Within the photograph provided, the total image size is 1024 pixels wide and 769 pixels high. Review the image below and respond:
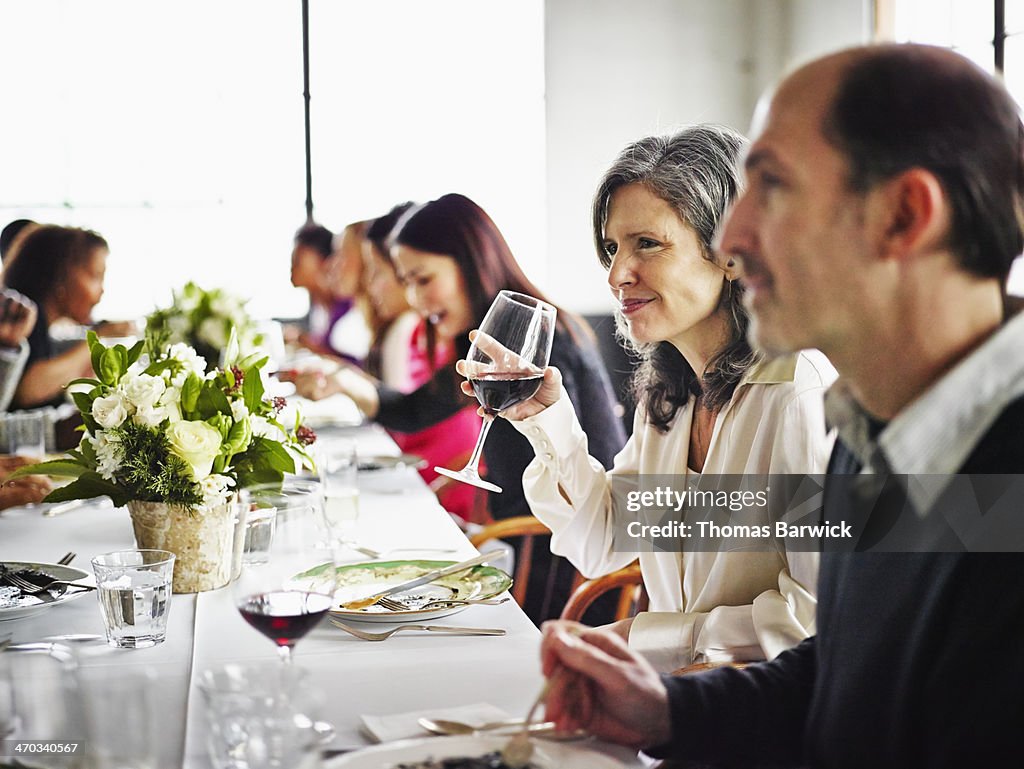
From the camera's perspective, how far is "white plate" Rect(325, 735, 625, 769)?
70 cm

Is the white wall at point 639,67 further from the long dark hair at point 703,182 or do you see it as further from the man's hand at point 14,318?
the man's hand at point 14,318

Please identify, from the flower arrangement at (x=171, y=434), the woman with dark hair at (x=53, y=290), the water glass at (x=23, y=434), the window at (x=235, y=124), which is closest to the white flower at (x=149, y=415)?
the flower arrangement at (x=171, y=434)

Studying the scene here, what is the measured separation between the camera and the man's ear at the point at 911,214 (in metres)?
0.70

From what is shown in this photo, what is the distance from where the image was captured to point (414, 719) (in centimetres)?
82

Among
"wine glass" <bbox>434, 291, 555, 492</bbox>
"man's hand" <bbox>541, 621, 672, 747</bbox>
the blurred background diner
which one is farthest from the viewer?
the blurred background diner

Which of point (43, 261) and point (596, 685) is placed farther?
point (43, 261)

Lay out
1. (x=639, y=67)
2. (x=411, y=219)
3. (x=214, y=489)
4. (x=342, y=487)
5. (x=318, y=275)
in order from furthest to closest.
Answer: (x=318, y=275) → (x=639, y=67) → (x=411, y=219) → (x=342, y=487) → (x=214, y=489)

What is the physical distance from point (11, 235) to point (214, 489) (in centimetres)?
256

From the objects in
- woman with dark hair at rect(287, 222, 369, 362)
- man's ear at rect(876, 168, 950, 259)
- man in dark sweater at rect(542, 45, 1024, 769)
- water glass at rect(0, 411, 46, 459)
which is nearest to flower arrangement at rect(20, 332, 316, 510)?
man in dark sweater at rect(542, 45, 1024, 769)

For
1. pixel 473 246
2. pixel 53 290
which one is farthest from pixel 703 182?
pixel 53 290

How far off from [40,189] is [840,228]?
5616 millimetres

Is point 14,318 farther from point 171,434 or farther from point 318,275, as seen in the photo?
point 318,275

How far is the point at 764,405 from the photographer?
4.33 ft

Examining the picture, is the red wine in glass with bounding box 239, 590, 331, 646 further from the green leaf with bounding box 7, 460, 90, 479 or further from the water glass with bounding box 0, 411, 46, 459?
the water glass with bounding box 0, 411, 46, 459
